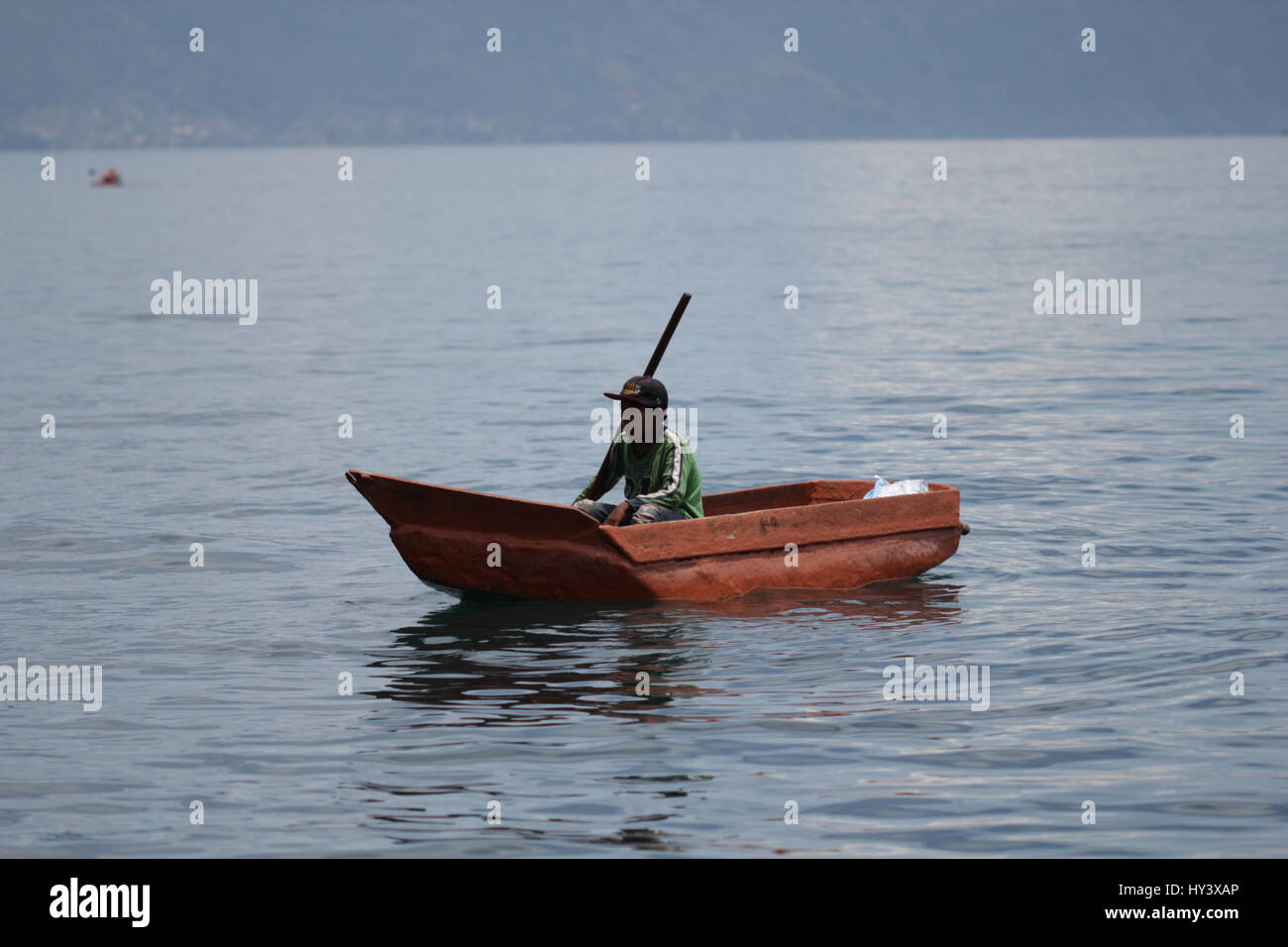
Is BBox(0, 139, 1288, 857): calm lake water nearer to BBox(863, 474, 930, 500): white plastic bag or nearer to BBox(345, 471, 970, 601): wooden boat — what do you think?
BBox(345, 471, 970, 601): wooden boat

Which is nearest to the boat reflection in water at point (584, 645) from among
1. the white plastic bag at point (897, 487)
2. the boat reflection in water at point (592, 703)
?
the boat reflection in water at point (592, 703)

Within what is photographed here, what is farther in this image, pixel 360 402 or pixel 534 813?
pixel 360 402

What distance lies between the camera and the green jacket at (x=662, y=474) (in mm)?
11914

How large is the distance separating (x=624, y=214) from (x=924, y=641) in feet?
241

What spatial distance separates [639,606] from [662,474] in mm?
956

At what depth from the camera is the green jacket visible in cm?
1191

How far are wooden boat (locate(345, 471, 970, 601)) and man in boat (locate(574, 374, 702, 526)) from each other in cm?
36

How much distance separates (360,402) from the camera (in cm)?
2427

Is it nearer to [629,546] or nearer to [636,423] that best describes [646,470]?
[636,423]

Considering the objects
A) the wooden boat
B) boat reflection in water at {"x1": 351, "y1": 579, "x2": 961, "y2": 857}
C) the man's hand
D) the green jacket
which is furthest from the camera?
the green jacket

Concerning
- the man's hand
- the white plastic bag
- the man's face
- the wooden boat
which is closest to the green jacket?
the man's face

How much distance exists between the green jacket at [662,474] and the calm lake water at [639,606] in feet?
2.71
